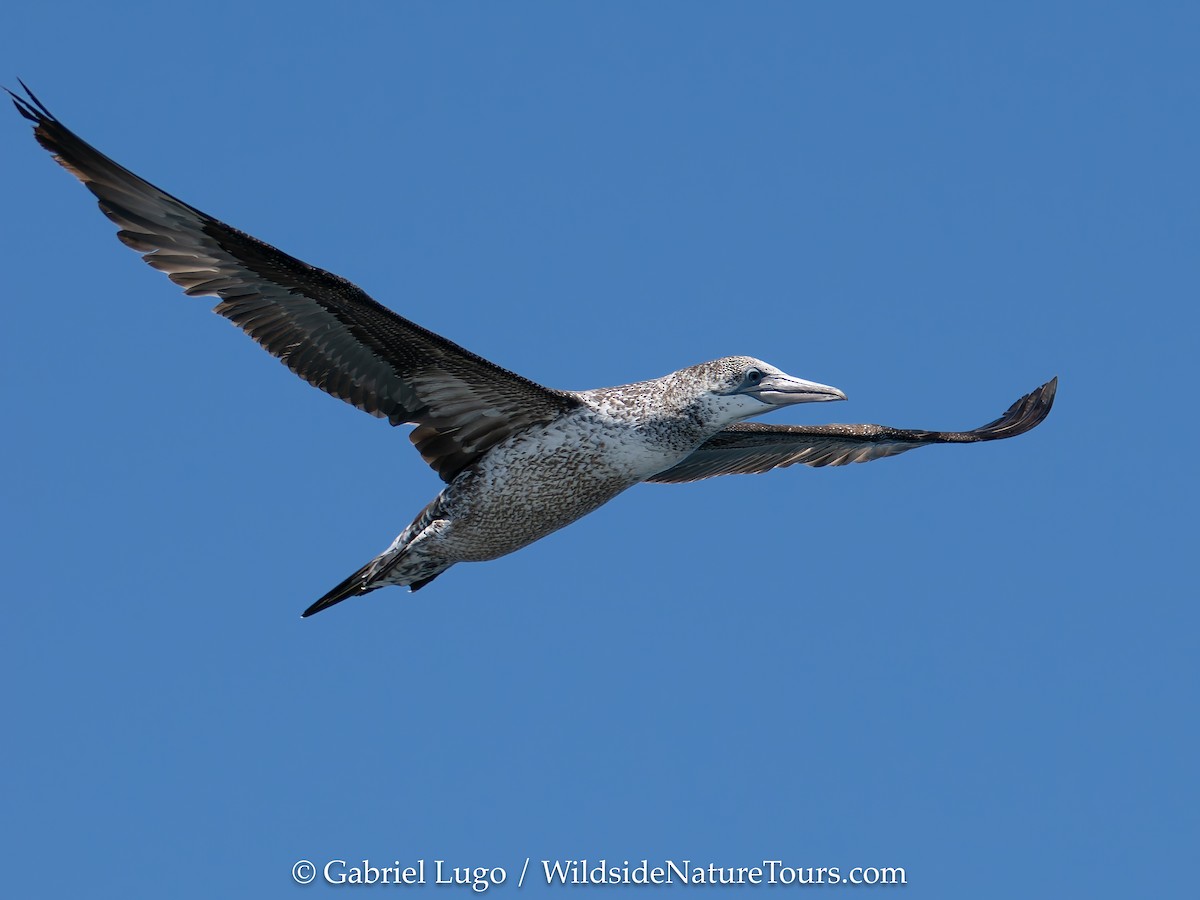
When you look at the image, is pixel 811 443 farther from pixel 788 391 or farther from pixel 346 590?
pixel 346 590

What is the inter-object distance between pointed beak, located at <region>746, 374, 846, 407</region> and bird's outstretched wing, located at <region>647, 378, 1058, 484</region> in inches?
122

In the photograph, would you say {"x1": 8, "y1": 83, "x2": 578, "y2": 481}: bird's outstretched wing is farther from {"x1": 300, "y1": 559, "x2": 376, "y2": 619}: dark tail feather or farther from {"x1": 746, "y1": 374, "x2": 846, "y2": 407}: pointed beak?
{"x1": 746, "y1": 374, "x2": 846, "y2": 407}: pointed beak

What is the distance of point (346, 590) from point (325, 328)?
2.93 meters

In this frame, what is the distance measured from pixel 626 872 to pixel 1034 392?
7.87 meters

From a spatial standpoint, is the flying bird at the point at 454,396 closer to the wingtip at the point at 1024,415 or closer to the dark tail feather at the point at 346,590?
the dark tail feather at the point at 346,590

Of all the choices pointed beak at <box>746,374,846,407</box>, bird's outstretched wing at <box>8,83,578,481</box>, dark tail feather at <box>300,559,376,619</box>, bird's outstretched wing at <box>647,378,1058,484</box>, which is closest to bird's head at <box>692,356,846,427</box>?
pointed beak at <box>746,374,846,407</box>

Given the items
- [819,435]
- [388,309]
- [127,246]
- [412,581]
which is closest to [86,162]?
[127,246]

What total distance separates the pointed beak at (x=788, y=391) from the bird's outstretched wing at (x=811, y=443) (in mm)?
3103

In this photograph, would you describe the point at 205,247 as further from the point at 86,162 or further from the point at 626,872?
the point at 626,872

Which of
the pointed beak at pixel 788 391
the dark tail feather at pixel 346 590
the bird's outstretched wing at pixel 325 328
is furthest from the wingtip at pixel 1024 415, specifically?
the dark tail feather at pixel 346 590

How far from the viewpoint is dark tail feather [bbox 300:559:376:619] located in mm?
17891

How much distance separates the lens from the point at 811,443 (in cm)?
2052

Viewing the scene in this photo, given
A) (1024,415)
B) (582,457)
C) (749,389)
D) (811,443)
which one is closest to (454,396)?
(582,457)

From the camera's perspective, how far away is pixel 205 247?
1600 centimetres
